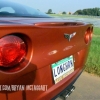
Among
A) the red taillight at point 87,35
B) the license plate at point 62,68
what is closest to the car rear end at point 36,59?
the license plate at point 62,68

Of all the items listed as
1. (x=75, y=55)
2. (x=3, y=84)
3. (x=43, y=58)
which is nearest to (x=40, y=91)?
(x=43, y=58)

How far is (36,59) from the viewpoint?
1.48 metres

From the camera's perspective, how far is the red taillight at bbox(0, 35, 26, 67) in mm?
1260

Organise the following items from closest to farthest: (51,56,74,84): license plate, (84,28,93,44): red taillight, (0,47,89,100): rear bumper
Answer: (0,47,89,100): rear bumper → (51,56,74,84): license plate → (84,28,93,44): red taillight

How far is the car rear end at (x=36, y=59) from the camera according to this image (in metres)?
1.29

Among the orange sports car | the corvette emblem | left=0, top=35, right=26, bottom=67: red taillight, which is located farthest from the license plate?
left=0, top=35, right=26, bottom=67: red taillight

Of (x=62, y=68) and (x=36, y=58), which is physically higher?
(x=36, y=58)

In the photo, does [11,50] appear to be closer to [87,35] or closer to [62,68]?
[62,68]

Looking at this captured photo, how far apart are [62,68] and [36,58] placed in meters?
0.49

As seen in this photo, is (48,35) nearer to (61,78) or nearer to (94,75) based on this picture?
(61,78)

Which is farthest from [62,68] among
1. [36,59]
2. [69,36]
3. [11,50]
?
[11,50]

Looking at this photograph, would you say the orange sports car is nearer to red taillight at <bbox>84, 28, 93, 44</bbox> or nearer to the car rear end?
the car rear end

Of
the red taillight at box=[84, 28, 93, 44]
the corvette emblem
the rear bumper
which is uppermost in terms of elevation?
the corvette emblem

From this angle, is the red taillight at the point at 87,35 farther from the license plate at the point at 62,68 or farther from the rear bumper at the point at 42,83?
the license plate at the point at 62,68
